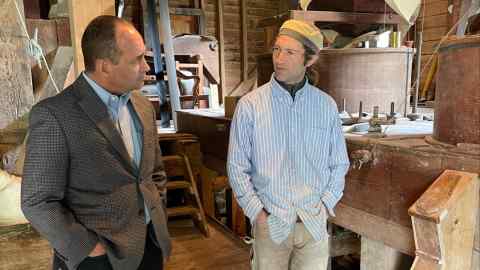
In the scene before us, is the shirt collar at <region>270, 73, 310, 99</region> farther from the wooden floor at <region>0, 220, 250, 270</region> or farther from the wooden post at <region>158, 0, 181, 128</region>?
the wooden post at <region>158, 0, 181, 128</region>

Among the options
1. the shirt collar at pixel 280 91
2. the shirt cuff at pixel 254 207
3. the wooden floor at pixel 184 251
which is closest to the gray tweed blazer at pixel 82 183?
the shirt cuff at pixel 254 207

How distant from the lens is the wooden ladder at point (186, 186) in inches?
161

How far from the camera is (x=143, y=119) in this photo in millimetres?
1755

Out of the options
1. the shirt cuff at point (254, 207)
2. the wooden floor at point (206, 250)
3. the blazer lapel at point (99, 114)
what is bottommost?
the wooden floor at point (206, 250)

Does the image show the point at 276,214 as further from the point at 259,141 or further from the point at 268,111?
the point at 268,111

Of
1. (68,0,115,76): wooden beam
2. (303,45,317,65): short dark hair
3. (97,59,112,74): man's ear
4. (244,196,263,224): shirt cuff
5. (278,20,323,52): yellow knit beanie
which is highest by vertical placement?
(68,0,115,76): wooden beam

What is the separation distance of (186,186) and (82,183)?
2.69m

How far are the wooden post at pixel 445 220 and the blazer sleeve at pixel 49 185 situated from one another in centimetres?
140

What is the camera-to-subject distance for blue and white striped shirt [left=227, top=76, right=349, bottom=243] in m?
1.90

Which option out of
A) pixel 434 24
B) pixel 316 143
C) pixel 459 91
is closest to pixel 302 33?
pixel 316 143

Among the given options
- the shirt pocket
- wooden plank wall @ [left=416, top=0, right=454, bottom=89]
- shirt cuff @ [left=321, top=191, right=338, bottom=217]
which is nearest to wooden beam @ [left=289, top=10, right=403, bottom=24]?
the shirt pocket

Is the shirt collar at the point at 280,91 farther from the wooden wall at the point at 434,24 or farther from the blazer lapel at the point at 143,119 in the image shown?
the wooden wall at the point at 434,24

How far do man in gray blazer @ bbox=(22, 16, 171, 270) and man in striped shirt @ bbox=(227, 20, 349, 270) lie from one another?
51 centimetres

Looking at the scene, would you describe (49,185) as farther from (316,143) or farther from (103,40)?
(316,143)
